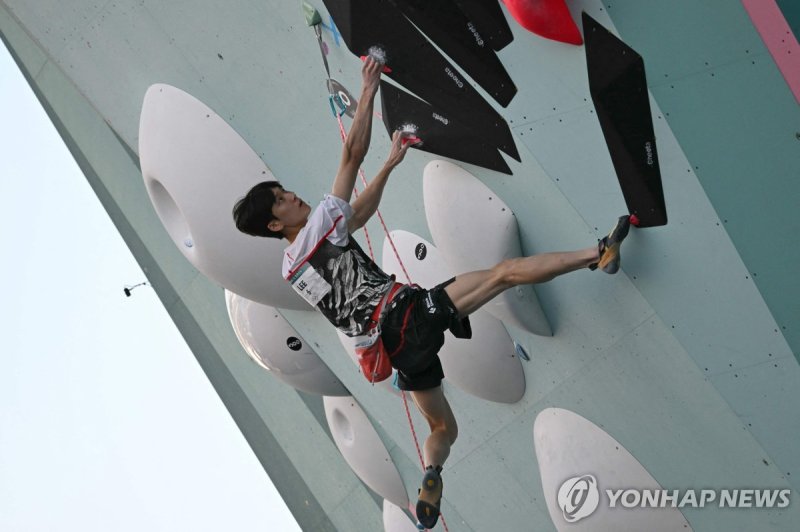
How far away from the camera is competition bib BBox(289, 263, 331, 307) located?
3.96 metres

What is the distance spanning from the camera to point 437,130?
4.72m

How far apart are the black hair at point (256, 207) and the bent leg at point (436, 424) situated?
36.3 inches

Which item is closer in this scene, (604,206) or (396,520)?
(604,206)

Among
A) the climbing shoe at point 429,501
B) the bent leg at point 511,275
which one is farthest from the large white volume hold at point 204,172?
the climbing shoe at point 429,501

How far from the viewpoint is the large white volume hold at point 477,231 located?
4621mm

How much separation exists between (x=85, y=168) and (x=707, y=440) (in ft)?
23.5

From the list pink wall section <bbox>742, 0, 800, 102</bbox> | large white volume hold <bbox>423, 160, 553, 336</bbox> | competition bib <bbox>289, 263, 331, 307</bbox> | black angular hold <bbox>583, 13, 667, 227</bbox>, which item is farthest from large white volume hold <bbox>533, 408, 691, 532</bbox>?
pink wall section <bbox>742, 0, 800, 102</bbox>

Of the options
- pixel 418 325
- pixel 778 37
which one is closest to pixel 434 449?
pixel 418 325

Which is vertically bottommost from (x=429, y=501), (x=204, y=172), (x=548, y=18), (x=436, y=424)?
(x=429, y=501)

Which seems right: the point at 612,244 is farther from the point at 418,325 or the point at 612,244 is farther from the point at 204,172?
the point at 204,172

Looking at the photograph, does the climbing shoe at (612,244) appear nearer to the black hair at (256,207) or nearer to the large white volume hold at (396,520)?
the black hair at (256,207)

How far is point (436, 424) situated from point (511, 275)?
92cm

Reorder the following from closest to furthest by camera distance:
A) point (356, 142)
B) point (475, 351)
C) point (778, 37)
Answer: point (778, 37), point (356, 142), point (475, 351)

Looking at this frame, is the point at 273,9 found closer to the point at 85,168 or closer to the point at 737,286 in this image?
the point at 737,286
